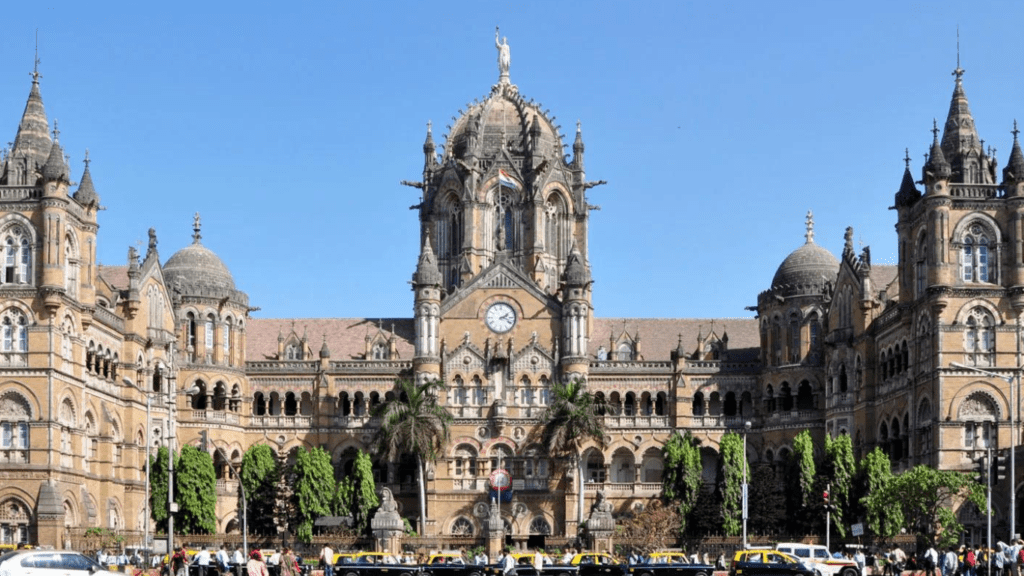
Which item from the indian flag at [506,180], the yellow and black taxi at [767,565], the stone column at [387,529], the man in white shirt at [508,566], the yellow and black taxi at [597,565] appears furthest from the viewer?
the indian flag at [506,180]

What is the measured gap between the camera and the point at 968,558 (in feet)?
247

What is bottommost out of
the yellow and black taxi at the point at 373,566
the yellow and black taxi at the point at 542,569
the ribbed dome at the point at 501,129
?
the yellow and black taxi at the point at 542,569

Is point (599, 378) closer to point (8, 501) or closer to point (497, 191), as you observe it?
point (497, 191)

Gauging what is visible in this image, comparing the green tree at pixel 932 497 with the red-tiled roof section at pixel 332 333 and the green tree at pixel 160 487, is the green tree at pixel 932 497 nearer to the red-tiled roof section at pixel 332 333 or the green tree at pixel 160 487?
the green tree at pixel 160 487

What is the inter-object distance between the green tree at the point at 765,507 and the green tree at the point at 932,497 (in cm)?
1812

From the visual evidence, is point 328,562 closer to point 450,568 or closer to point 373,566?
point 373,566

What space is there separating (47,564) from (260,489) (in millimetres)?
55427

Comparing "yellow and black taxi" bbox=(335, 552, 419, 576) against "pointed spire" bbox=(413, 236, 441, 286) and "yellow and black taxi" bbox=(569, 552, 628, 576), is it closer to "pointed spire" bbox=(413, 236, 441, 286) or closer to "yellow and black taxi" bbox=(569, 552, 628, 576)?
"yellow and black taxi" bbox=(569, 552, 628, 576)

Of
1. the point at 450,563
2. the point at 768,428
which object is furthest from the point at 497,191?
the point at 450,563

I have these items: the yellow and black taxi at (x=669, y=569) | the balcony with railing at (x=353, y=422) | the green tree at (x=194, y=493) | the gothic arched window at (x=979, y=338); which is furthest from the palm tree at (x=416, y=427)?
the yellow and black taxi at (x=669, y=569)

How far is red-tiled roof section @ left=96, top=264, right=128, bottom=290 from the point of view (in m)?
121

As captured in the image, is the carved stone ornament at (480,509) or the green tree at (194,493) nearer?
the green tree at (194,493)

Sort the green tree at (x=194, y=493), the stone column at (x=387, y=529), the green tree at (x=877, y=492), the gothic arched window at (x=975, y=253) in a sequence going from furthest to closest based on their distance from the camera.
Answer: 1. the green tree at (x=194, y=493)
2. the stone column at (x=387, y=529)
3. the gothic arched window at (x=975, y=253)
4. the green tree at (x=877, y=492)

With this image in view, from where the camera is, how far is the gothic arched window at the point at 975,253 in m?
102
